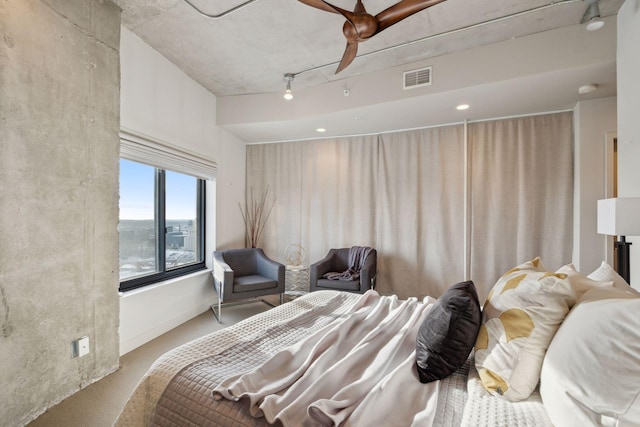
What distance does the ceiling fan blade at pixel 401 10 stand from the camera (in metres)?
1.59

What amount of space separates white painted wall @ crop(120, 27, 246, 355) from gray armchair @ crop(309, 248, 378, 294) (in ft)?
4.64

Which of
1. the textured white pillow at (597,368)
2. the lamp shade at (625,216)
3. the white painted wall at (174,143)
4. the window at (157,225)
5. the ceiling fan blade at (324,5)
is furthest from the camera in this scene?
the window at (157,225)

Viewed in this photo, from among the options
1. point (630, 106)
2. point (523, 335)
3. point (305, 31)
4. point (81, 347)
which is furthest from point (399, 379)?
point (305, 31)

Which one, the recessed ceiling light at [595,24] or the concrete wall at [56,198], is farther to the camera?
the recessed ceiling light at [595,24]

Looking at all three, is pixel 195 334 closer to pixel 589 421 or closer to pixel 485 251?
pixel 589 421

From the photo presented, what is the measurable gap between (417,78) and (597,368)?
280 cm

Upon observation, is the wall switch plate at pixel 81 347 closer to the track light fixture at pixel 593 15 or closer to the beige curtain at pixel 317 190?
the beige curtain at pixel 317 190

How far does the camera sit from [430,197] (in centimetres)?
383

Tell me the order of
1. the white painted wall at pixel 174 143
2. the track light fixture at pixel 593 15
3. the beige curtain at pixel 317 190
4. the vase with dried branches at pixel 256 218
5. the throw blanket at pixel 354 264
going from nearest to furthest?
1. the track light fixture at pixel 593 15
2. the white painted wall at pixel 174 143
3. the throw blanket at pixel 354 264
4. the beige curtain at pixel 317 190
5. the vase with dried branches at pixel 256 218

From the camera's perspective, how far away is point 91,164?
2.13 meters

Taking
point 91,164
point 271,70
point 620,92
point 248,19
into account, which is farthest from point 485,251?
point 91,164

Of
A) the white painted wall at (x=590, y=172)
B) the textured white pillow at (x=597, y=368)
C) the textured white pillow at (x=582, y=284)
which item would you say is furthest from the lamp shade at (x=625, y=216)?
the white painted wall at (x=590, y=172)

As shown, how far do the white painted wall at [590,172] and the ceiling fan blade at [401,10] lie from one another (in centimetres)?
254

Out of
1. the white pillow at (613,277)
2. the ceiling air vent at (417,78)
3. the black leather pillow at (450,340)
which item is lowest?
the black leather pillow at (450,340)
